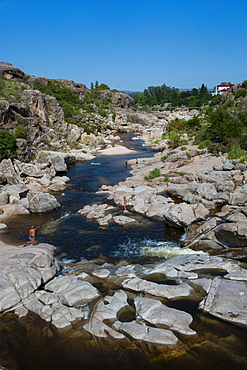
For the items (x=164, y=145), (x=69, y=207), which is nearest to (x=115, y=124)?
(x=164, y=145)

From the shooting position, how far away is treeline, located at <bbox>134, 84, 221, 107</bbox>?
424 ft

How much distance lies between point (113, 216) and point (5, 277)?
11182 millimetres

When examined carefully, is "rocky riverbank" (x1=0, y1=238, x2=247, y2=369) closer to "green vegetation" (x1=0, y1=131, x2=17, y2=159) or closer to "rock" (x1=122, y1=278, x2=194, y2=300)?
"rock" (x1=122, y1=278, x2=194, y2=300)

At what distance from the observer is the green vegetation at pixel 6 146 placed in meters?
30.9

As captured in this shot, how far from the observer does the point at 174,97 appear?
151125 mm

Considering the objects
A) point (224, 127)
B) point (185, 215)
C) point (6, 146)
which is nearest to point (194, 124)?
point (224, 127)

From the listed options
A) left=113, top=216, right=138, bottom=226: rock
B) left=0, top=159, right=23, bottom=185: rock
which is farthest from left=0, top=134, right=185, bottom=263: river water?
left=0, top=159, right=23, bottom=185: rock

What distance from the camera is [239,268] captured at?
1220cm

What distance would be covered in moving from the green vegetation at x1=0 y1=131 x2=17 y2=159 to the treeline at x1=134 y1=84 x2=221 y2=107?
10255cm

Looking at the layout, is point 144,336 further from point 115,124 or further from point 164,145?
point 115,124

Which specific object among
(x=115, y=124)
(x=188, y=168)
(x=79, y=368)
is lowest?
(x=79, y=368)

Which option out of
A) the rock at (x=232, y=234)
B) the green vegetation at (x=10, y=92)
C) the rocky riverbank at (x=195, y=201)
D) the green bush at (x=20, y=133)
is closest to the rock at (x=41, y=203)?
the rocky riverbank at (x=195, y=201)

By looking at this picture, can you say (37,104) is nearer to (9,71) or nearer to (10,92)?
(10,92)

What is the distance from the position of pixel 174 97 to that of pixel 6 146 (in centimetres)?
13515
